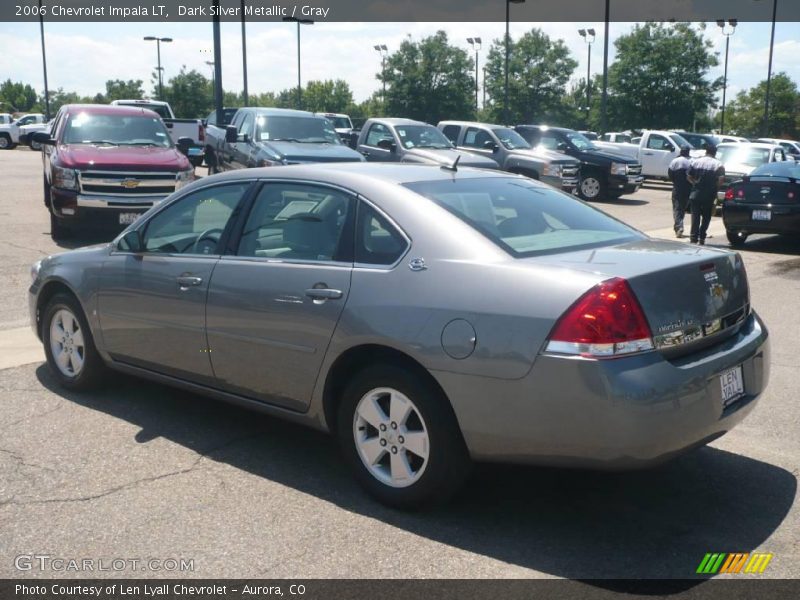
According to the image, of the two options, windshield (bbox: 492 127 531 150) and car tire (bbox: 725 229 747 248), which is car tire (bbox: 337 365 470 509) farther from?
windshield (bbox: 492 127 531 150)

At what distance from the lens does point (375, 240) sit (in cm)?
427

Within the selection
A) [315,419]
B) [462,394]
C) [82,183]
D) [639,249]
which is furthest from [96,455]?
[82,183]

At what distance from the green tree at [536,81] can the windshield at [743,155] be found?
4310 centimetres

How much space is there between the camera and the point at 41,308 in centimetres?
608

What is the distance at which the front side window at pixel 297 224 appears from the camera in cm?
446

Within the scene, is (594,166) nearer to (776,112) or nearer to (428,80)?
(428,80)

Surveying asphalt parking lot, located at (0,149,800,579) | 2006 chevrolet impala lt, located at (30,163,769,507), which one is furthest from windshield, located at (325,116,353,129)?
2006 chevrolet impala lt, located at (30,163,769,507)

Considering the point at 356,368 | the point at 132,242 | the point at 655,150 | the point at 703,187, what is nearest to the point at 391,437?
the point at 356,368

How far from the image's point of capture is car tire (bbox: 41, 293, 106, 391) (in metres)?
5.73

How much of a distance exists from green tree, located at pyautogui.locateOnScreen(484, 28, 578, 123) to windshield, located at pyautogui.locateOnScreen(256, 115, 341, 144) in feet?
165

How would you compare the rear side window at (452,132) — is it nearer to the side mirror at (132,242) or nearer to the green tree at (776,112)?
the side mirror at (132,242)

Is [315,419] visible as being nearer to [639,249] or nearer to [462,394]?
[462,394]

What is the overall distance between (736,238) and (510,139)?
27.9 ft

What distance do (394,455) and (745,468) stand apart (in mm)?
1953
